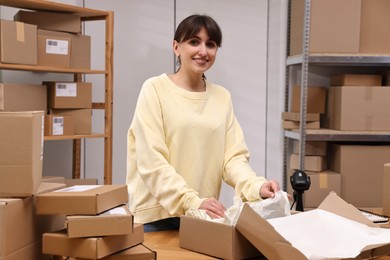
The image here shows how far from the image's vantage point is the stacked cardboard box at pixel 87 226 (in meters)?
1.08

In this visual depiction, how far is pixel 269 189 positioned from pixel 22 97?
5.68ft

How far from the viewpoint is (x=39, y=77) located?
319 cm

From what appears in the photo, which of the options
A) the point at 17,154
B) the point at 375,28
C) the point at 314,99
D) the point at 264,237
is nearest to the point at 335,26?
the point at 375,28

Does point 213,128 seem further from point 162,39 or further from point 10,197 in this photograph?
point 162,39

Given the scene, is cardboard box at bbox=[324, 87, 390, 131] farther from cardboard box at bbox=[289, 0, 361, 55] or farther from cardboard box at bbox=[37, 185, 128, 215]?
cardboard box at bbox=[37, 185, 128, 215]

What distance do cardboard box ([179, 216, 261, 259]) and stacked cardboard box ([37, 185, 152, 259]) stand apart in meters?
0.15

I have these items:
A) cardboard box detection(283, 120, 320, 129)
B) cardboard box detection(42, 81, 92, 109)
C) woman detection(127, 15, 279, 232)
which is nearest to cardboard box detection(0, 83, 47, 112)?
cardboard box detection(42, 81, 92, 109)

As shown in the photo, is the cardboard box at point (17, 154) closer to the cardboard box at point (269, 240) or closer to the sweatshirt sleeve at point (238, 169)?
the cardboard box at point (269, 240)

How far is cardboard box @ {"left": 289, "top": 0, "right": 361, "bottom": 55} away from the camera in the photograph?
2947 mm

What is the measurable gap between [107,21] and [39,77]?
0.58 meters

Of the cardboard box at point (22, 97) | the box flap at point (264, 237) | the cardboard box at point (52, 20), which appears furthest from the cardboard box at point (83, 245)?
the cardboard box at point (52, 20)

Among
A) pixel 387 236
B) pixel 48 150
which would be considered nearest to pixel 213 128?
pixel 387 236

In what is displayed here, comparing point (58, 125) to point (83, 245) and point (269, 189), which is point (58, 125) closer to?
point (269, 189)

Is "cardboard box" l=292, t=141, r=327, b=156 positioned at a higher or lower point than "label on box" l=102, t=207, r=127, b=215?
higher
